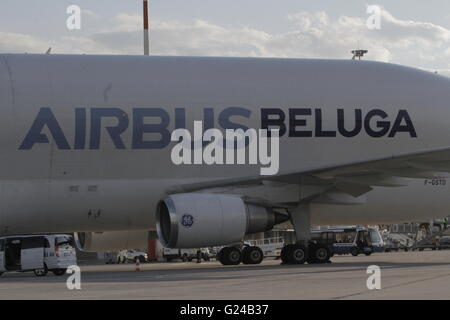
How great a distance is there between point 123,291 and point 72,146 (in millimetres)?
8882

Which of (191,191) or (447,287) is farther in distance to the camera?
(191,191)

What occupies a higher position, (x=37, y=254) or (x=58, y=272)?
(x=37, y=254)

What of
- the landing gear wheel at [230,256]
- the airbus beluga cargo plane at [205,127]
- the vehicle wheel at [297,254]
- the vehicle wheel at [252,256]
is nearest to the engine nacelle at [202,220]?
the airbus beluga cargo plane at [205,127]

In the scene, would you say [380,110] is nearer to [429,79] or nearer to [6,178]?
[429,79]

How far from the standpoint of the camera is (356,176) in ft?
74.8

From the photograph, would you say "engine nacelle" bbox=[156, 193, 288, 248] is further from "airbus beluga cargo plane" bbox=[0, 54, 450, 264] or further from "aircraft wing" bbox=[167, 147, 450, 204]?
"aircraft wing" bbox=[167, 147, 450, 204]

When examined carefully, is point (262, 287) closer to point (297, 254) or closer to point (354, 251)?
point (297, 254)

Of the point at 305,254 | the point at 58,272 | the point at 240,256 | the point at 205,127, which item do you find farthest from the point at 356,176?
the point at 58,272

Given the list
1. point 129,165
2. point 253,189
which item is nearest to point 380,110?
point 253,189

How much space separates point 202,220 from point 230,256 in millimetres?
5457

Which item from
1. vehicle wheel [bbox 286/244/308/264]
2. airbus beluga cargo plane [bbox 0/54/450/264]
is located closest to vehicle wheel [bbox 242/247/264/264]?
airbus beluga cargo plane [bbox 0/54/450/264]

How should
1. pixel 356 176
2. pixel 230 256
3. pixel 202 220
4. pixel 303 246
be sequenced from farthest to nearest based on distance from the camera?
pixel 230 256, pixel 303 246, pixel 356 176, pixel 202 220

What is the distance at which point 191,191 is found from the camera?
23.3 meters
